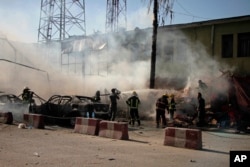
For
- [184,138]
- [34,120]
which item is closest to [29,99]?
[34,120]

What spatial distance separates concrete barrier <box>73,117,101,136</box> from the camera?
14438 millimetres

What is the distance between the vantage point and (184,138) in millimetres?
11531

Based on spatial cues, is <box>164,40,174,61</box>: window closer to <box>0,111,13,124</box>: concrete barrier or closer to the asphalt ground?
<box>0,111,13,124</box>: concrete barrier

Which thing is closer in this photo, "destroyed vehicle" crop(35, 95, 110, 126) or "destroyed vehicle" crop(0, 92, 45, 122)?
"destroyed vehicle" crop(35, 95, 110, 126)

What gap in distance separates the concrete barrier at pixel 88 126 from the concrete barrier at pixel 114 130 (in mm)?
278

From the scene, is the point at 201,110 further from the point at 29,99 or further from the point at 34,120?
the point at 29,99

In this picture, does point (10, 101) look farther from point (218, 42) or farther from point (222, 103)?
point (218, 42)

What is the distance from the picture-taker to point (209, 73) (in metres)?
24.0

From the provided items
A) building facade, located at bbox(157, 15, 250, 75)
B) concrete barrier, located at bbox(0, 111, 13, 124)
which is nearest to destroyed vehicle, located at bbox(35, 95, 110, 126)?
concrete barrier, located at bbox(0, 111, 13, 124)

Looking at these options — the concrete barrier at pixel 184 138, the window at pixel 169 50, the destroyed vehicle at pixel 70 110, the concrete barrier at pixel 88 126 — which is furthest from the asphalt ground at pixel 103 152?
the window at pixel 169 50

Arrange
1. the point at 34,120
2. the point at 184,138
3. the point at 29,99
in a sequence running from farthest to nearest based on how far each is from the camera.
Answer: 1. the point at 29,99
2. the point at 34,120
3. the point at 184,138

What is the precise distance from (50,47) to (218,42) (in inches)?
642

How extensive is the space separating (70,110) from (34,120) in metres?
1.97

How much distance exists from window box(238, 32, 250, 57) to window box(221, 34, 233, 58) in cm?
55
